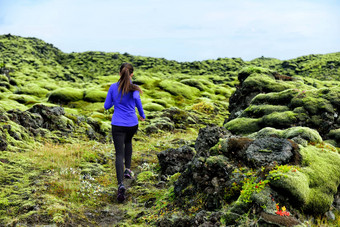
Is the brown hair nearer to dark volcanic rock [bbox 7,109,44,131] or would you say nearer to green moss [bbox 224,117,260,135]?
green moss [bbox 224,117,260,135]

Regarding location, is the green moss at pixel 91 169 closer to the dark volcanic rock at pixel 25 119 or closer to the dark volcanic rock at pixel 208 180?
the dark volcanic rock at pixel 208 180

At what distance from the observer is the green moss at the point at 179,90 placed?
58541 millimetres

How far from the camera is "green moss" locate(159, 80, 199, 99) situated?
58.5 meters

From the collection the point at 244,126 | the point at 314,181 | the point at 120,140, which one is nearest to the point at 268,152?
the point at 314,181

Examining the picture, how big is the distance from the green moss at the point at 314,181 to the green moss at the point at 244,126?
6.34m

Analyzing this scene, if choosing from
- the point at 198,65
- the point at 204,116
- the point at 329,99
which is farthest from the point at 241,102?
the point at 198,65

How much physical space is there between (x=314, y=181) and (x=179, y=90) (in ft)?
174

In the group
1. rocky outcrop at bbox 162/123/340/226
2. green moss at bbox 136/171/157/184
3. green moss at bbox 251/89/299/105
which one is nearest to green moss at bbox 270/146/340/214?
rocky outcrop at bbox 162/123/340/226

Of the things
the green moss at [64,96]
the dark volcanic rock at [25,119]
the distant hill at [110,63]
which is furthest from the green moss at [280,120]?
the distant hill at [110,63]

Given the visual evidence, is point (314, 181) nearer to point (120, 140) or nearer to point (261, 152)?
point (261, 152)

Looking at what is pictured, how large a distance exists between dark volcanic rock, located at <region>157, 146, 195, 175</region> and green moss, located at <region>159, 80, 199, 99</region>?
45572 mm

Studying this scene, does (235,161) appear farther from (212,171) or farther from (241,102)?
(241,102)

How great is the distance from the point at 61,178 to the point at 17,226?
3762 mm

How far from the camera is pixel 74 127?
2159 centimetres
